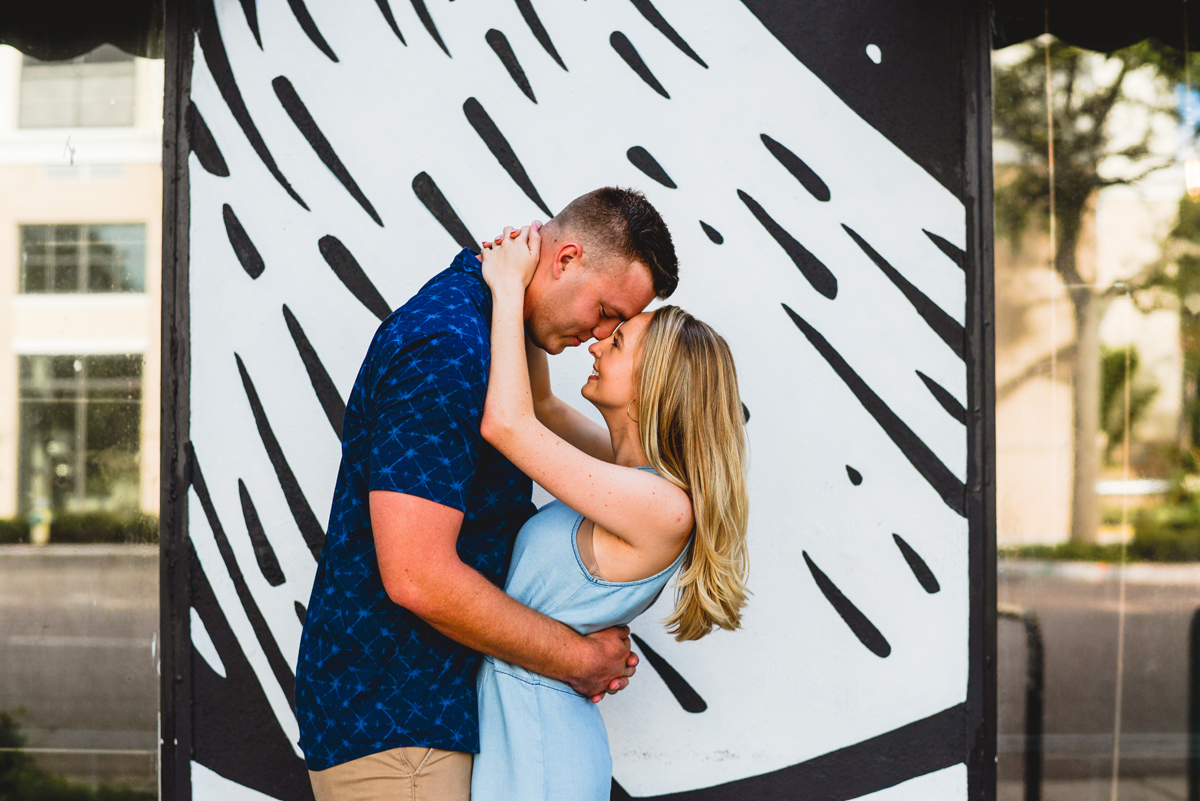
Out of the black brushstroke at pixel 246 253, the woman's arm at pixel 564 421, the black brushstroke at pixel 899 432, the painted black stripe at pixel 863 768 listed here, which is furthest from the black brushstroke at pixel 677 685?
the black brushstroke at pixel 246 253

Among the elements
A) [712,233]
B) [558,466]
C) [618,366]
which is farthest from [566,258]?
[712,233]

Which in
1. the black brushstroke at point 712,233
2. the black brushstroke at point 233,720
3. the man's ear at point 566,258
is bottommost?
the black brushstroke at point 233,720

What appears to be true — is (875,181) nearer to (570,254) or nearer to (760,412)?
(760,412)

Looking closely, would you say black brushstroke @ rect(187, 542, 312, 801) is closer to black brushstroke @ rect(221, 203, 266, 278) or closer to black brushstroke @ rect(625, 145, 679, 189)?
black brushstroke @ rect(221, 203, 266, 278)

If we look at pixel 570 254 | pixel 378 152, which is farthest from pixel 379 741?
pixel 378 152

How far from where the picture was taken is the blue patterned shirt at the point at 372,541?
1524 mm

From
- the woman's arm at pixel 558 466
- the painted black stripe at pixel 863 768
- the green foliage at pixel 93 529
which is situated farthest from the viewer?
the green foliage at pixel 93 529

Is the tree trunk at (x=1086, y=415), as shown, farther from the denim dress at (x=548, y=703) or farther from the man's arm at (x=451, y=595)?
the man's arm at (x=451, y=595)

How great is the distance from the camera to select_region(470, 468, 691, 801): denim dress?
167 cm

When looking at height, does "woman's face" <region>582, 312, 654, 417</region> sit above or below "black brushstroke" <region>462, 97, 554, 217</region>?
below

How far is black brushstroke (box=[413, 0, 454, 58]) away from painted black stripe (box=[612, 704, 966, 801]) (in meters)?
2.58

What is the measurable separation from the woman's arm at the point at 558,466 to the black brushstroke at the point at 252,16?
1749mm

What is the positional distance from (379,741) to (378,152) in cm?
194

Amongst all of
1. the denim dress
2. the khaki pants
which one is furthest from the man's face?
the khaki pants
